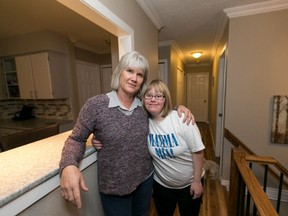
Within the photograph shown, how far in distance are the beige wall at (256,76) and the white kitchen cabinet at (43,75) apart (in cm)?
286

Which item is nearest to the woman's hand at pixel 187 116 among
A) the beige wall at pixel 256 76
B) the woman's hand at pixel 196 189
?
the woman's hand at pixel 196 189

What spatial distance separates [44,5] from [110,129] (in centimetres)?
197

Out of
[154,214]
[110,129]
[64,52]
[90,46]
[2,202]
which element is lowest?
[154,214]

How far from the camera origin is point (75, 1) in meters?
1.02

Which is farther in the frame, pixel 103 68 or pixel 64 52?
pixel 103 68

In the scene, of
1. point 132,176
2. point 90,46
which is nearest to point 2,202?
point 132,176

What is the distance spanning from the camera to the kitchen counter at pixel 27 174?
0.55 meters

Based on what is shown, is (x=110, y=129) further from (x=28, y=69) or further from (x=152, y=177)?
(x=28, y=69)

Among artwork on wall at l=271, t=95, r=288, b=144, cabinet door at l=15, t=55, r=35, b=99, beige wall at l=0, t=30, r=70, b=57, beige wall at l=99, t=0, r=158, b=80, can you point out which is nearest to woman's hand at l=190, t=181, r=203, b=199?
beige wall at l=99, t=0, r=158, b=80

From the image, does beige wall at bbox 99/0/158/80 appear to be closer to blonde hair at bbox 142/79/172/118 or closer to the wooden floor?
blonde hair at bbox 142/79/172/118

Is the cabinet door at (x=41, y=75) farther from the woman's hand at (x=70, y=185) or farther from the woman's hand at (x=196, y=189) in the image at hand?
the woman's hand at (x=196, y=189)

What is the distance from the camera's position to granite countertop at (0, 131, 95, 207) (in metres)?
0.56

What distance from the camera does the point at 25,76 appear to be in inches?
120

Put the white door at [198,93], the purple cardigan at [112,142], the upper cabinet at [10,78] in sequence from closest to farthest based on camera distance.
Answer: the purple cardigan at [112,142] < the upper cabinet at [10,78] < the white door at [198,93]
